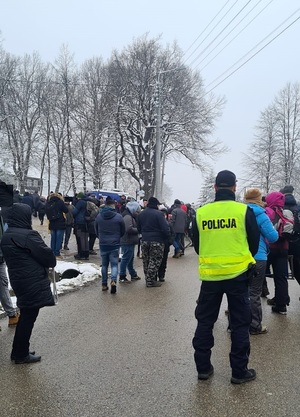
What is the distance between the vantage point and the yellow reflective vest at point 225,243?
411 centimetres

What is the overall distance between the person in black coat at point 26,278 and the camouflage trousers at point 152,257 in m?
4.50

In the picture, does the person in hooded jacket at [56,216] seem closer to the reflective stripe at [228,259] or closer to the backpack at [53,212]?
the backpack at [53,212]

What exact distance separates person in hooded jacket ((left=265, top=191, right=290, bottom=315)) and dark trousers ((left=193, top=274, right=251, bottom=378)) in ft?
8.34

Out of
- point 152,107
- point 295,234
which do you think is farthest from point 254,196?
point 152,107

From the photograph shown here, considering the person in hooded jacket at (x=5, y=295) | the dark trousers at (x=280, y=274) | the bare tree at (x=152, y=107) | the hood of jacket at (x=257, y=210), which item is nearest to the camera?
the hood of jacket at (x=257, y=210)

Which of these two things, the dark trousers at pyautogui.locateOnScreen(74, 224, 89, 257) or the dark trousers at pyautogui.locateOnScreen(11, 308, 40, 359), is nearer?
the dark trousers at pyautogui.locateOnScreen(11, 308, 40, 359)

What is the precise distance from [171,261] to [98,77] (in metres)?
27.3

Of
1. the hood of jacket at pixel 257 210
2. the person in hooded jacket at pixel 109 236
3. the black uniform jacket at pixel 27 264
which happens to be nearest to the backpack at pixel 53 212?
the person in hooded jacket at pixel 109 236

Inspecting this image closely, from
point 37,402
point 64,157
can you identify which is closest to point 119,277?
point 37,402

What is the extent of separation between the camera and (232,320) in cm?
418

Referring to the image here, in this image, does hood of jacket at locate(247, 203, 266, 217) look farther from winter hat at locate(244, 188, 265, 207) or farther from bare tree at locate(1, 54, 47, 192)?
bare tree at locate(1, 54, 47, 192)

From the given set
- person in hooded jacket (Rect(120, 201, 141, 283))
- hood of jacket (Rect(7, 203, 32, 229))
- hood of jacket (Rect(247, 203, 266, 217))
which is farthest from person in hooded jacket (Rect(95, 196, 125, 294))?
hood of jacket (Rect(247, 203, 266, 217))

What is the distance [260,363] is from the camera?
4.62m

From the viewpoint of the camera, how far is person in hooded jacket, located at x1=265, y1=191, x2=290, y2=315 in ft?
21.2
